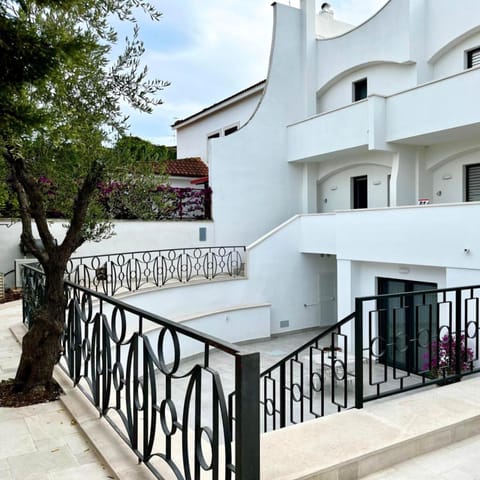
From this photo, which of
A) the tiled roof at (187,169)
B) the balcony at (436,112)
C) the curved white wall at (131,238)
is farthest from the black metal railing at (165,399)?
the tiled roof at (187,169)

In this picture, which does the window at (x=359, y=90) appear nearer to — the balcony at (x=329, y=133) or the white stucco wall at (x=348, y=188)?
the balcony at (x=329, y=133)

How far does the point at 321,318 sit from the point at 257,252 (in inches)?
126

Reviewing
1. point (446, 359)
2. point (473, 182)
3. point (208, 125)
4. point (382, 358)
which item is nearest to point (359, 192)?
point (473, 182)

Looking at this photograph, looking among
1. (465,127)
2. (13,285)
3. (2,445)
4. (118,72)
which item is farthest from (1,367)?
(465,127)

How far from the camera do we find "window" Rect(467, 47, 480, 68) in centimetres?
1081

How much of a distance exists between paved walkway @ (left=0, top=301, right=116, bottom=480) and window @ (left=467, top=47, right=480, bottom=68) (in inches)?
464

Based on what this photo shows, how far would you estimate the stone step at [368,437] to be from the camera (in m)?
2.52

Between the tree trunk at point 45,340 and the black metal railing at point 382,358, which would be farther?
the black metal railing at point 382,358

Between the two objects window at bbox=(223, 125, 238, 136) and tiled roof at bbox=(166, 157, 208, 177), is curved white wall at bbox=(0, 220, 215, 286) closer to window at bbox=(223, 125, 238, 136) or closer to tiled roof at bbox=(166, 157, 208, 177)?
tiled roof at bbox=(166, 157, 208, 177)

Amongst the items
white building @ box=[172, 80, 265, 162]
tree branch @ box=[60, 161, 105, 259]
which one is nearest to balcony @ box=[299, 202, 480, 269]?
white building @ box=[172, 80, 265, 162]

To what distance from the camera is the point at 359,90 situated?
1366cm

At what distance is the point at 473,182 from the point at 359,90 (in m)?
4.64

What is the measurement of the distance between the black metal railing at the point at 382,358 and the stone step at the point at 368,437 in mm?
234

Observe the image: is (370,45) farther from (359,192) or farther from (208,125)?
(208,125)
